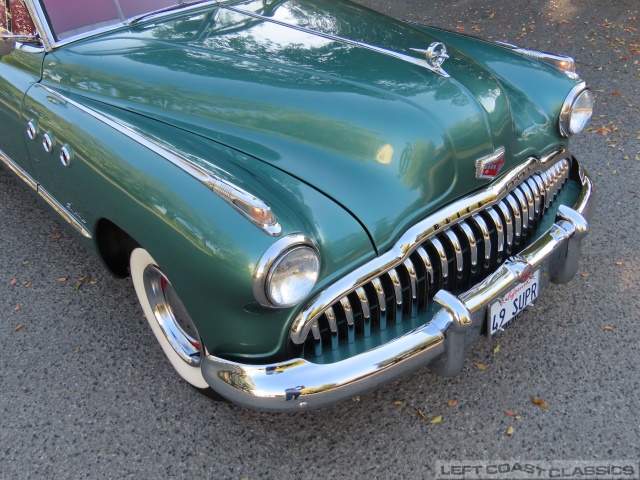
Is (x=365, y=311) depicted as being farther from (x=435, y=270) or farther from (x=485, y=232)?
(x=485, y=232)

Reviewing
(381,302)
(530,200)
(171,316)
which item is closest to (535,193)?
(530,200)

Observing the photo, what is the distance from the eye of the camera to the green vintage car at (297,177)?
1.87 metres


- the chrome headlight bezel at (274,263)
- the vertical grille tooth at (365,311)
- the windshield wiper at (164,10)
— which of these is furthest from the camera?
the windshield wiper at (164,10)

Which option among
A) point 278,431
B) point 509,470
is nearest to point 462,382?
point 509,470

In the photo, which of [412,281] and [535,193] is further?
[535,193]

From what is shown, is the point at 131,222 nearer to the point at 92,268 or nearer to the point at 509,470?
the point at 92,268

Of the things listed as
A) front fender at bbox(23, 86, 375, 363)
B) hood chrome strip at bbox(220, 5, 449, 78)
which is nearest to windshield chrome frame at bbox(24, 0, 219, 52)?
hood chrome strip at bbox(220, 5, 449, 78)

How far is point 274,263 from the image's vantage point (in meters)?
1.75

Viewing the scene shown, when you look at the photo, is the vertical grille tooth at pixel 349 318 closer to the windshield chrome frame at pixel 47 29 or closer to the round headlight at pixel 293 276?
the round headlight at pixel 293 276

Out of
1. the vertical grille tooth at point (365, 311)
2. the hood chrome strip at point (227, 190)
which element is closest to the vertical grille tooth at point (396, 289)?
the vertical grille tooth at point (365, 311)

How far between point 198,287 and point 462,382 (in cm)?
117

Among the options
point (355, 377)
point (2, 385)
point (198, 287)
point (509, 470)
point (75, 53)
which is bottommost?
point (509, 470)

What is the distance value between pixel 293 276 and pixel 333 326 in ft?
0.78

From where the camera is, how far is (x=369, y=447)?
2.23 m
